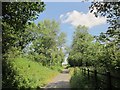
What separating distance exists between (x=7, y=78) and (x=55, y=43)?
5135 centimetres

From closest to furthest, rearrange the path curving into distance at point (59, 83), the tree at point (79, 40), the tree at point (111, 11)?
the tree at point (111, 11)
the path curving into distance at point (59, 83)
the tree at point (79, 40)

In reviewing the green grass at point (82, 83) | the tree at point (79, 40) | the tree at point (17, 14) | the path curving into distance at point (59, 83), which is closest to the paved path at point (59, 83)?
the path curving into distance at point (59, 83)

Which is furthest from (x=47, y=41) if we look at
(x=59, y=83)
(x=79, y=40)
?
(x=59, y=83)

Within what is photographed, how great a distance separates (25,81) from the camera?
20234 millimetres

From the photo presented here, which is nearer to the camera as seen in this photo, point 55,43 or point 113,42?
point 113,42

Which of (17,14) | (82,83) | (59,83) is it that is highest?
(17,14)

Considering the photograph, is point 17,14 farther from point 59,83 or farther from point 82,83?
point 59,83

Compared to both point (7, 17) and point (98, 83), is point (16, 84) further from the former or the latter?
point (98, 83)

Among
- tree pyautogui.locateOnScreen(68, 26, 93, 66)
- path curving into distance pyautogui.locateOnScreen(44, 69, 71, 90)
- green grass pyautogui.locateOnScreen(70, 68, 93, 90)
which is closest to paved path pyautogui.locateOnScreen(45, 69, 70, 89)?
path curving into distance pyautogui.locateOnScreen(44, 69, 71, 90)

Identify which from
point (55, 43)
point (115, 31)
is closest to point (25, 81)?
point (115, 31)

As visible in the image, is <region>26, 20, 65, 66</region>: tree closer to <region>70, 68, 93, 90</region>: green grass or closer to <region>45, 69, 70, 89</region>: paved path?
<region>45, 69, 70, 89</region>: paved path

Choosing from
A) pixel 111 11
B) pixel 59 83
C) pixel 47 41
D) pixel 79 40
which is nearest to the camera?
pixel 111 11

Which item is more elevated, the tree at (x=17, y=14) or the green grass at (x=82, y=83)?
the tree at (x=17, y=14)

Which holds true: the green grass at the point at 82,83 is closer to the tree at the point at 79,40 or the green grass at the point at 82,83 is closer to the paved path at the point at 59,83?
the paved path at the point at 59,83
